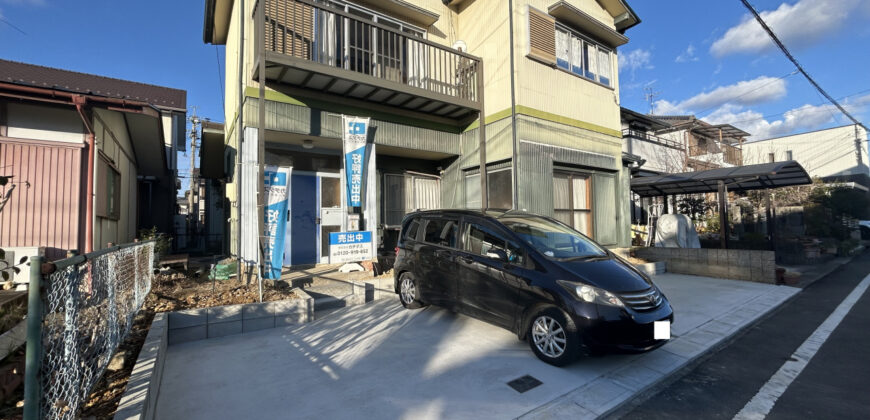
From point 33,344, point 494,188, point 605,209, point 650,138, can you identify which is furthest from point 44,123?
point 650,138

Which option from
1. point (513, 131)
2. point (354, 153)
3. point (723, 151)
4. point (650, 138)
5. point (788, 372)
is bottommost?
point (788, 372)

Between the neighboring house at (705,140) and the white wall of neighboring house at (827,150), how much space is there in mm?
5661

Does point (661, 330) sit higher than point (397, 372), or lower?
higher

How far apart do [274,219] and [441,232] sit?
3.08 m

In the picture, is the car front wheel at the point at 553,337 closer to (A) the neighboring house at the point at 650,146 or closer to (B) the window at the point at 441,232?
(B) the window at the point at 441,232

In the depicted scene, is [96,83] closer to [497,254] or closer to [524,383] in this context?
[497,254]

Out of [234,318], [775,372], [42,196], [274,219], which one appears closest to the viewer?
[775,372]

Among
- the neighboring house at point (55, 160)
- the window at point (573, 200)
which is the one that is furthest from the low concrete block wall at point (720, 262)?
the neighboring house at point (55, 160)

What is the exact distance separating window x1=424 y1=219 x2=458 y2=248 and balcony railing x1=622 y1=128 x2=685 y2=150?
12742 mm

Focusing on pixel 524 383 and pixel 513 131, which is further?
pixel 513 131

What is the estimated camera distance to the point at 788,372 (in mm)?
3402

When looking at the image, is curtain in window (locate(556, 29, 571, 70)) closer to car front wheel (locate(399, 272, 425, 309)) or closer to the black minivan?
the black minivan

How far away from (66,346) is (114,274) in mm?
1415

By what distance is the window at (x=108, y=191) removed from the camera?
5707 mm
